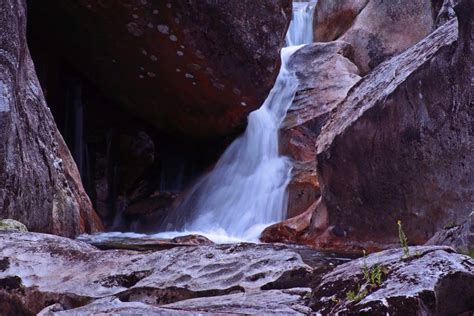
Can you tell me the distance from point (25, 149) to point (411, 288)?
4497 millimetres

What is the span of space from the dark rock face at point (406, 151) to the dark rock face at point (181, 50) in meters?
2.08

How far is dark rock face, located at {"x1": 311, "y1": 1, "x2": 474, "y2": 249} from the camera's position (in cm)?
654

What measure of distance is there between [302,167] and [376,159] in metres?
3.64

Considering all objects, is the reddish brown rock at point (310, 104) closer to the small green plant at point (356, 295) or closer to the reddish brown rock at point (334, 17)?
the reddish brown rock at point (334, 17)

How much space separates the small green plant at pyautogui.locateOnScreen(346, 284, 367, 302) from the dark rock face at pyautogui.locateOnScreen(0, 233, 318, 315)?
1.10ft

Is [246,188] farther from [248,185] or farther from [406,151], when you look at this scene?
[406,151]

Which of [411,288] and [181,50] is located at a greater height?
[181,50]

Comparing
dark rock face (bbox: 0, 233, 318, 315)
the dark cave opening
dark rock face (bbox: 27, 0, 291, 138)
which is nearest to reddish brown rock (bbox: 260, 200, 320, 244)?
dark rock face (bbox: 27, 0, 291, 138)

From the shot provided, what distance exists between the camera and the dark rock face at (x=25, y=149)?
512 centimetres

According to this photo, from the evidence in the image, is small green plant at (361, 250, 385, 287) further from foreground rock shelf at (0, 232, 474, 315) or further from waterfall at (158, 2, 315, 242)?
waterfall at (158, 2, 315, 242)

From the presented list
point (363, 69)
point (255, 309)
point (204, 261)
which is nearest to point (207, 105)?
point (363, 69)

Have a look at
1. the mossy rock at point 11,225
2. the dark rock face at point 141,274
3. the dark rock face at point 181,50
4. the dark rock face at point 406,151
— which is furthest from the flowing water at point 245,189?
the dark rock face at point 141,274

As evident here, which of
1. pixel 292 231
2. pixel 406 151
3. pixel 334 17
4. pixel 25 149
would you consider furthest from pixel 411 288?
pixel 334 17

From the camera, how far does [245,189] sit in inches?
451
